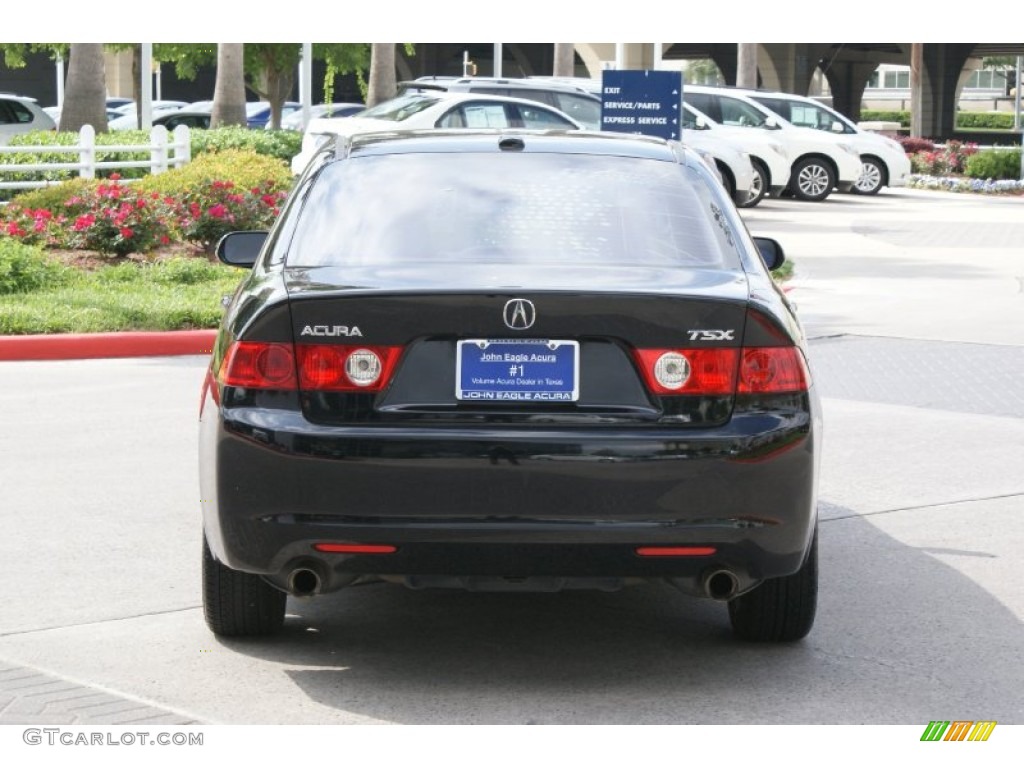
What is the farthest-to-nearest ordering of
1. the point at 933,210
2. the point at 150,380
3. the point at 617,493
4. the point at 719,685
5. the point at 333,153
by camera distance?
the point at 933,210 → the point at 150,380 → the point at 333,153 → the point at 719,685 → the point at 617,493

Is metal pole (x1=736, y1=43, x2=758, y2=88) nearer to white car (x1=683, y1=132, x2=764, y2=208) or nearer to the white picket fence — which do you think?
white car (x1=683, y1=132, x2=764, y2=208)

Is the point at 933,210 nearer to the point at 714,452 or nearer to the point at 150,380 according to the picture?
the point at 150,380

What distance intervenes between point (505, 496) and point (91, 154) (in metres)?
16.8

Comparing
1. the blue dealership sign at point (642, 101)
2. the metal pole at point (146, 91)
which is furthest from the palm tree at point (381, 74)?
the blue dealership sign at point (642, 101)

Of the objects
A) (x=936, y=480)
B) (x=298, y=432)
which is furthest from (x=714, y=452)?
(x=936, y=480)

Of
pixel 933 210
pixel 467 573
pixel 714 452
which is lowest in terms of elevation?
pixel 933 210

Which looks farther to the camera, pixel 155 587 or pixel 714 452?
pixel 155 587

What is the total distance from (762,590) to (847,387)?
5.88m

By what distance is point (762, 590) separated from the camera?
18.2ft

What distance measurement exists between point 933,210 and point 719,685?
2434 centimetres

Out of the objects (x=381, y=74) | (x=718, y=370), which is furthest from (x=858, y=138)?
(x=718, y=370)

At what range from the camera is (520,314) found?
490 cm

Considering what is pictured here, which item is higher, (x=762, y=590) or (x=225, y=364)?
(x=225, y=364)

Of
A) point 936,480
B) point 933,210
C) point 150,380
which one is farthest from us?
point 933,210
